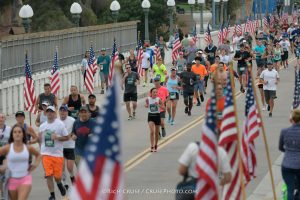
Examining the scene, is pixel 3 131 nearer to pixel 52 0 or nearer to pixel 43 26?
pixel 43 26

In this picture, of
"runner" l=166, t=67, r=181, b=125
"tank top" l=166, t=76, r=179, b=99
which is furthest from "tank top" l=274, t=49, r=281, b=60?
"tank top" l=166, t=76, r=179, b=99

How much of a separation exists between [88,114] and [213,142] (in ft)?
23.6

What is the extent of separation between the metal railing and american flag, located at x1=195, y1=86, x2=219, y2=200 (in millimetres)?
20236

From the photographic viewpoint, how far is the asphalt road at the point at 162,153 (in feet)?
62.3

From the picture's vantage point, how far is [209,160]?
1128 cm

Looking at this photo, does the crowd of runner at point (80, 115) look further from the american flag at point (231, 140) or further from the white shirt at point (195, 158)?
the american flag at point (231, 140)

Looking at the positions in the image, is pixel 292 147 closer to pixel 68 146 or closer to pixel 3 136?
pixel 3 136

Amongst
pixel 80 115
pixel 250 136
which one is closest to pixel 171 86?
pixel 80 115

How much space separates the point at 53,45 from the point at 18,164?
2224 cm

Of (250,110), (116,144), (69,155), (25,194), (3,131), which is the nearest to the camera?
(116,144)

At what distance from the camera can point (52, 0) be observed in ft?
223

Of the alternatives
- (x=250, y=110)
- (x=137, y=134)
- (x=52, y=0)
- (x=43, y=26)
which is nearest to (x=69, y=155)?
(x=250, y=110)

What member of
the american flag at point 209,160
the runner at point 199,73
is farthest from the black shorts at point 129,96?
the american flag at point 209,160

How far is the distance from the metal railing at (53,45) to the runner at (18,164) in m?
16.7
